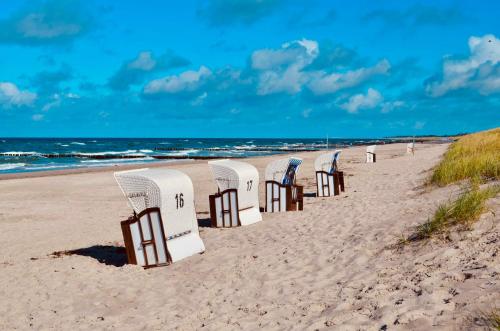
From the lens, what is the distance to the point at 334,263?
6301mm

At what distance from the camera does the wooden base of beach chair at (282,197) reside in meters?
11.5

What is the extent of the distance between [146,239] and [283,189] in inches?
193

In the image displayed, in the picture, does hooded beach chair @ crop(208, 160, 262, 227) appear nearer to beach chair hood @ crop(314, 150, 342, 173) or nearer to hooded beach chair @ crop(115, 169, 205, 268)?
hooded beach chair @ crop(115, 169, 205, 268)

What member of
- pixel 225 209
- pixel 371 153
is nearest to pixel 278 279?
pixel 225 209

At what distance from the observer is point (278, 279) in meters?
6.05

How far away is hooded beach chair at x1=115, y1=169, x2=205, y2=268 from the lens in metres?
7.16

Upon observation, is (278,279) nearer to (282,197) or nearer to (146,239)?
(146,239)

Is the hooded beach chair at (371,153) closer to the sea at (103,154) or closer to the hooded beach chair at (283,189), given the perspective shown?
the sea at (103,154)

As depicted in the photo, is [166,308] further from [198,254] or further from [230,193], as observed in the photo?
[230,193]

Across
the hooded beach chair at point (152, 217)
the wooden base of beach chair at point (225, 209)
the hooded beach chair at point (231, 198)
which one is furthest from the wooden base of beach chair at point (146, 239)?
the wooden base of beach chair at point (225, 209)

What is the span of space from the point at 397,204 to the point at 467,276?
16.8 feet

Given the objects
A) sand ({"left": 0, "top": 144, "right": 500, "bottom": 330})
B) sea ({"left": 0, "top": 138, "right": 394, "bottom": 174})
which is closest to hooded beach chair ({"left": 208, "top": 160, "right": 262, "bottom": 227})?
sand ({"left": 0, "top": 144, "right": 500, "bottom": 330})

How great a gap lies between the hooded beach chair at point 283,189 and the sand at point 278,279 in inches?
63.5

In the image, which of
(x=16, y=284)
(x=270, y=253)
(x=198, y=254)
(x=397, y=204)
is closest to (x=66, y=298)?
(x=16, y=284)
